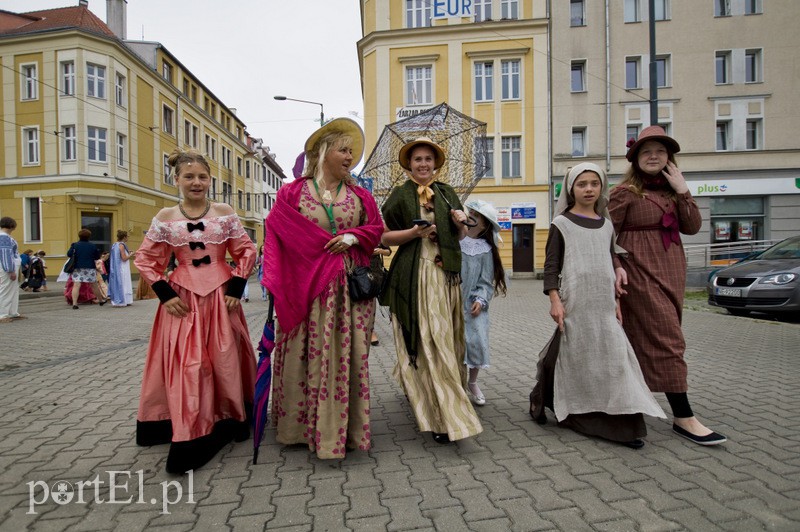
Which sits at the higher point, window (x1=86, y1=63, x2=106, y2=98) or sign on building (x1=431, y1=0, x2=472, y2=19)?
sign on building (x1=431, y1=0, x2=472, y2=19)

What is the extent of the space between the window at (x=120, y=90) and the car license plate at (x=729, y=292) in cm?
2969

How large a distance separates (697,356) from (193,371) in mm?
5502

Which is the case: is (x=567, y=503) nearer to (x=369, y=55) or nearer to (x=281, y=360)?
(x=281, y=360)

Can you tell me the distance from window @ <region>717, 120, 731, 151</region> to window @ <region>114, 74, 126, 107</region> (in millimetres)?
31065

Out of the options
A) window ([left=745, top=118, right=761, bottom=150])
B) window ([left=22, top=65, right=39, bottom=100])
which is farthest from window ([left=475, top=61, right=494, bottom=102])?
window ([left=22, top=65, right=39, bottom=100])

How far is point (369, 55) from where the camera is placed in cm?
2422

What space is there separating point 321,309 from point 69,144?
97.2 feet

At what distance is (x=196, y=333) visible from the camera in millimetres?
2914

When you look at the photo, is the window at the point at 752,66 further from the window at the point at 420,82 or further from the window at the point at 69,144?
the window at the point at 69,144

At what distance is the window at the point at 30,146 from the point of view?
26062mm

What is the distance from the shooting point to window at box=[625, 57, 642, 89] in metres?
22.3

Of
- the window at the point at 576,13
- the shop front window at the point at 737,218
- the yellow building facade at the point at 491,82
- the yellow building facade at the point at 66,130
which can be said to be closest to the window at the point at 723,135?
the shop front window at the point at 737,218

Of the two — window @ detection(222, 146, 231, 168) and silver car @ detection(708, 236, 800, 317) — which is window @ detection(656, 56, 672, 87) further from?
window @ detection(222, 146, 231, 168)

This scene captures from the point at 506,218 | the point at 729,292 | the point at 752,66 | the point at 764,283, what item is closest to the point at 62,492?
the point at 764,283
